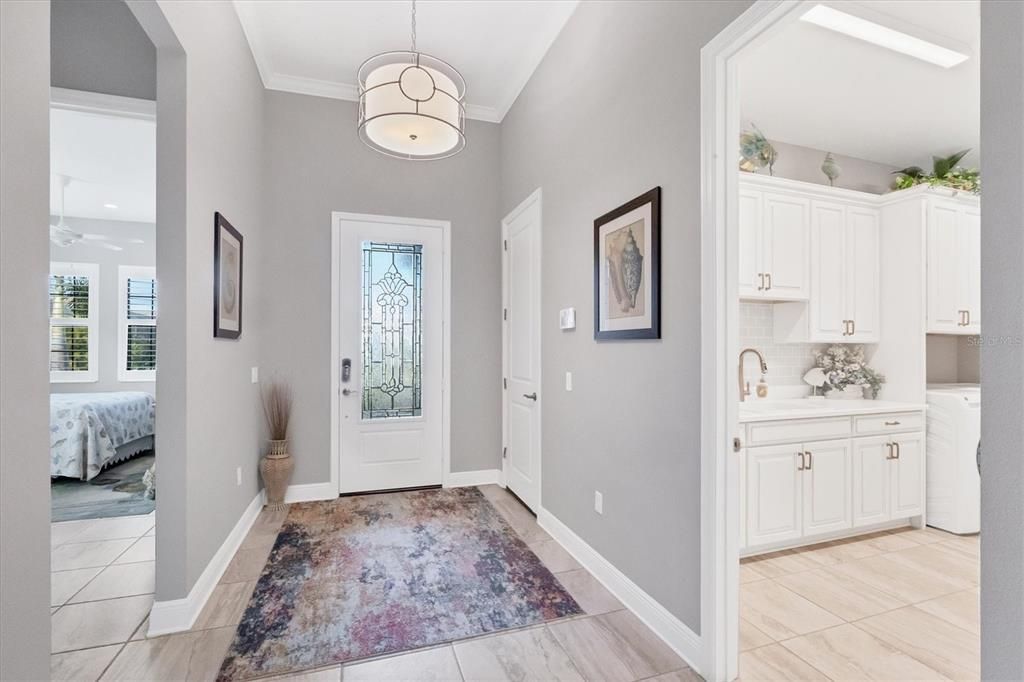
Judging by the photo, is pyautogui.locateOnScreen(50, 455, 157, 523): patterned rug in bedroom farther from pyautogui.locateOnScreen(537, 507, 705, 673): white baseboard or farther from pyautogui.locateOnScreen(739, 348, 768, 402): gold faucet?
pyautogui.locateOnScreen(739, 348, 768, 402): gold faucet

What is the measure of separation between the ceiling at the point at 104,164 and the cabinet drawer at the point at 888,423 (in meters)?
4.71

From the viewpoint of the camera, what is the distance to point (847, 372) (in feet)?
12.1

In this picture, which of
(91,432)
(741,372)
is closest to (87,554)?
(91,432)

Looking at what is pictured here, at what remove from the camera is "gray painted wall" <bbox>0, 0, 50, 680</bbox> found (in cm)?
90

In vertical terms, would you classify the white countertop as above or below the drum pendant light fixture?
below

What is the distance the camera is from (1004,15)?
87 centimetres

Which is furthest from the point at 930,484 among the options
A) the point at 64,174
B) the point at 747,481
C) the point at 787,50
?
the point at 64,174

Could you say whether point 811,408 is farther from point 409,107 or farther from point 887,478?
point 409,107

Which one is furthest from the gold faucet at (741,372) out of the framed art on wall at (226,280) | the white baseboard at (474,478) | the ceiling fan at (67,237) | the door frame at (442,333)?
the ceiling fan at (67,237)

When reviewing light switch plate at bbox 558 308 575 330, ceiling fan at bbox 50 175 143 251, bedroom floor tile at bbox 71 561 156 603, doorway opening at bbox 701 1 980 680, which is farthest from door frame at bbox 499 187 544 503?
ceiling fan at bbox 50 175 143 251

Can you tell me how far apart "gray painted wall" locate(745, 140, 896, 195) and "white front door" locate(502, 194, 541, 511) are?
1.74 metres

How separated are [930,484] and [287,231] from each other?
200 inches

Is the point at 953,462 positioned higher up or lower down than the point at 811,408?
lower down

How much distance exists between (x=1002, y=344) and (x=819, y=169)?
3.70 metres
